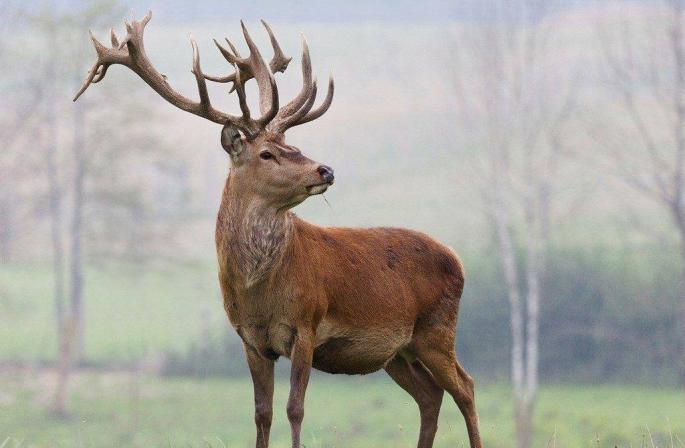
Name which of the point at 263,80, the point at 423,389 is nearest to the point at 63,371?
the point at 423,389

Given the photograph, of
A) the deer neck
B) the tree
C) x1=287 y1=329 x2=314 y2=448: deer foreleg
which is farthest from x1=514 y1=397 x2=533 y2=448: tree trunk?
the deer neck

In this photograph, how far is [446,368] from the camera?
770 centimetres

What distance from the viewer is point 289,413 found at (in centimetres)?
676

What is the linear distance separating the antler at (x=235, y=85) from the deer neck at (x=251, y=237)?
15.1 inches

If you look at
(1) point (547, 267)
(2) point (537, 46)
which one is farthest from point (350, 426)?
(2) point (537, 46)

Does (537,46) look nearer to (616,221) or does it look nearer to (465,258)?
(465,258)

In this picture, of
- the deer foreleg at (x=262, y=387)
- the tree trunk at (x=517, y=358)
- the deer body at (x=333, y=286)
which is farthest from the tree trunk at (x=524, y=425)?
the deer foreleg at (x=262, y=387)

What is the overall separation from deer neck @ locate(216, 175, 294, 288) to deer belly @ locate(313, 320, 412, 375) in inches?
20.6

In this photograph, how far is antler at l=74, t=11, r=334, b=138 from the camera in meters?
6.85

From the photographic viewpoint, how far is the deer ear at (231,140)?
6738 millimetres

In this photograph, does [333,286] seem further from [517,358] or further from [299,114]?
[517,358]

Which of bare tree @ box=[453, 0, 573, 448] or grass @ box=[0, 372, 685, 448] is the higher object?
bare tree @ box=[453, 0, 573, 448]

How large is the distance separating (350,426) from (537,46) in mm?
8239

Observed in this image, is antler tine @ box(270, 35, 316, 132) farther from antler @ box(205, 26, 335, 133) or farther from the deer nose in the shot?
the deer nose
